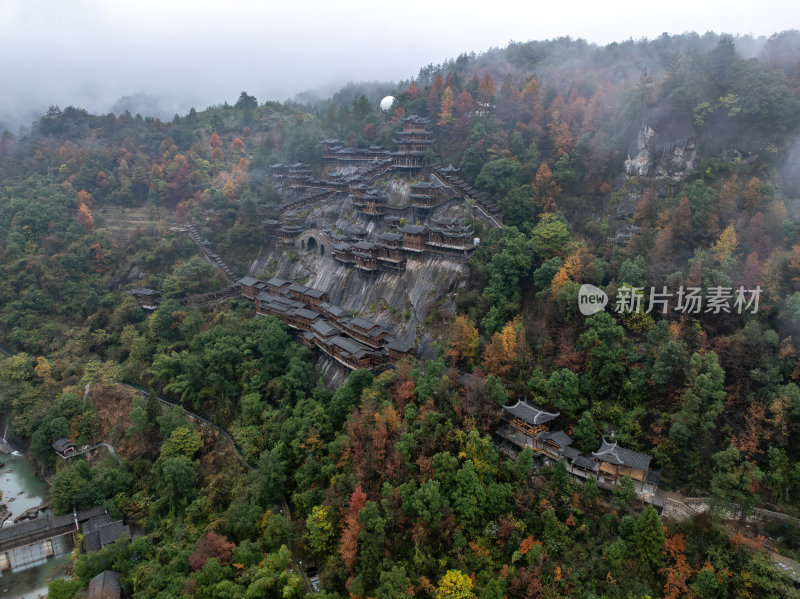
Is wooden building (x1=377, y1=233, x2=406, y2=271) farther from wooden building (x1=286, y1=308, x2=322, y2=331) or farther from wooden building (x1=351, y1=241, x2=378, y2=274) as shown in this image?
wooden building (x1=286, y1=308, x2=322, y2=331)

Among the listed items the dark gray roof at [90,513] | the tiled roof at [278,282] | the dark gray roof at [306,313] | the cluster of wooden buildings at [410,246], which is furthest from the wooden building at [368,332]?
the dark gray roof at [90,513]

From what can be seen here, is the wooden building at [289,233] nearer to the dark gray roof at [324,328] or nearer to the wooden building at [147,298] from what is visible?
the wooden building at [147,298]

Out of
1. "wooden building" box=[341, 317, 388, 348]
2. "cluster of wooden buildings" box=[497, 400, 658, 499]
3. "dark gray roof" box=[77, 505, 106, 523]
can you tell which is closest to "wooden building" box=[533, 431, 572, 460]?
"cluster of wooden buildings" box=[497, 400, 658, 499]

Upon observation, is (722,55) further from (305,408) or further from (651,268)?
(305,408)

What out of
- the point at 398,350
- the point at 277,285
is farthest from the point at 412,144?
the point at 398,350

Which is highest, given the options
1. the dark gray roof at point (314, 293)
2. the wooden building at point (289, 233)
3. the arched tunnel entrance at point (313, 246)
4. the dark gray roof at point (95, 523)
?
the wooden building at point (289, 233)

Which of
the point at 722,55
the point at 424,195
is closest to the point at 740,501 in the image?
the point at 424,195
